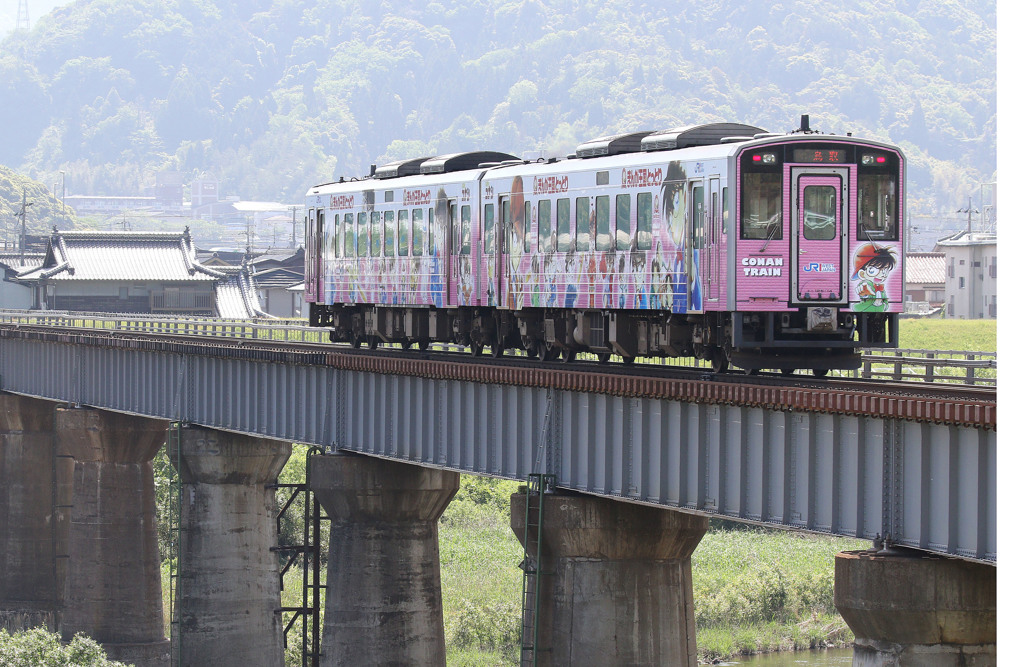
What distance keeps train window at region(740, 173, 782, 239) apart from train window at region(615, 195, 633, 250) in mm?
3518

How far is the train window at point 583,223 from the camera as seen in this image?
2972cm

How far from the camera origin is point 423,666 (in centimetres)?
3462

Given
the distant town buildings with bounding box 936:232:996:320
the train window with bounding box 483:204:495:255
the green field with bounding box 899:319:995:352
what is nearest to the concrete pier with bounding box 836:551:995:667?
the train window with bounding box 483:204:495:255

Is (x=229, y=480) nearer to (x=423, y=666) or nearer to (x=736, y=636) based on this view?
(x=423, y=666)

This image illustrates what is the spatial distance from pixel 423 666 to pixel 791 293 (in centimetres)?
1347

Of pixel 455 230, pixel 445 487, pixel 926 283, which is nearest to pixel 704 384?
pixel 445 487

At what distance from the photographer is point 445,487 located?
35062 mm

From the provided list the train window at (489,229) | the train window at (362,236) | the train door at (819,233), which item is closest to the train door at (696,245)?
the train door at (819,233)

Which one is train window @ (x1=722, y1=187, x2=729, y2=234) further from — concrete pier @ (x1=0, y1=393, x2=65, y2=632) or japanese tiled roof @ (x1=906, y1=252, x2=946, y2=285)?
japanese tiled roof @ (x1=906, y1=252, x2=946, y2=285)

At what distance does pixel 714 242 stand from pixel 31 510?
3806 cm

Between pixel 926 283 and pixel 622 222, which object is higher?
pixel 926 283

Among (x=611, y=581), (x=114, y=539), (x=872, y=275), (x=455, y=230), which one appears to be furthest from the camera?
(x=114, y=539)

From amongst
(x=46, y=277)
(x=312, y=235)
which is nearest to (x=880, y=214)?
(x=312, y=235)

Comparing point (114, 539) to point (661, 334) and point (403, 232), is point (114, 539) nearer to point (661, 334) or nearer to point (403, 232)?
point (403, 232)
